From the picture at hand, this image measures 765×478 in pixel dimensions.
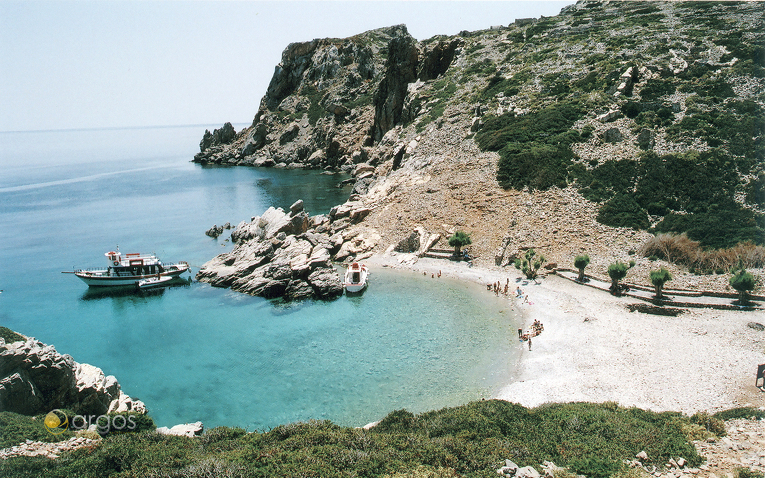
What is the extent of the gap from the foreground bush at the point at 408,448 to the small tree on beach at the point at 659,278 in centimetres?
1639

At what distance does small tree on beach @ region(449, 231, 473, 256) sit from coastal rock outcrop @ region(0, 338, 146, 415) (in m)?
31.0

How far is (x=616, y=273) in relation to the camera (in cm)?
3469

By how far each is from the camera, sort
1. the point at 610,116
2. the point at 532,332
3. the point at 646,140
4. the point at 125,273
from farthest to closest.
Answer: the point at 610,116 < the point at 646,140 < the point at 125,273 < the point at 532,332

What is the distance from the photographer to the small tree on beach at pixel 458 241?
45.7 m

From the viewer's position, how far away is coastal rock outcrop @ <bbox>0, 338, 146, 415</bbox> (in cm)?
1897

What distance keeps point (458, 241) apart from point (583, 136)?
21.9 m

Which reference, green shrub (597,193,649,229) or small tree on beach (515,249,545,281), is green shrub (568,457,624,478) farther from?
green shrub (597,193,649,229)

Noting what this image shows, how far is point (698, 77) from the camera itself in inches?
2352

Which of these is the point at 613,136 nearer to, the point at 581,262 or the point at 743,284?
the point at 581,262

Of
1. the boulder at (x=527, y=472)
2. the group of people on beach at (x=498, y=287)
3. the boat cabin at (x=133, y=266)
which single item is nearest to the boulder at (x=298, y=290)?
the group of people on beach at (x=498, y=287)

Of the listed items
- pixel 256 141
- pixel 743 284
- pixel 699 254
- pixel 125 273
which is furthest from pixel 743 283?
pixel 256 141

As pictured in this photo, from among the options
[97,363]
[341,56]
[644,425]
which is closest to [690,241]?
[644,425]

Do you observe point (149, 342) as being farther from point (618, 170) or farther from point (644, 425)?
point (618, 170)

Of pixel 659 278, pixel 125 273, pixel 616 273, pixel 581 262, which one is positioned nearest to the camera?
pixel 659 278
